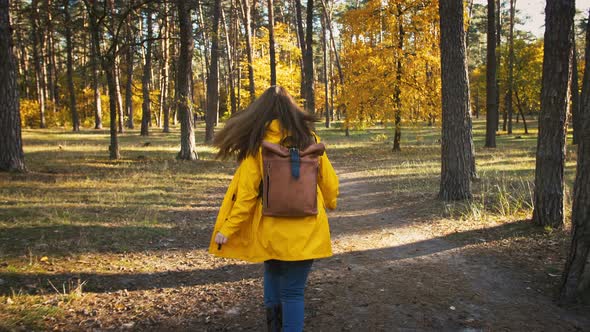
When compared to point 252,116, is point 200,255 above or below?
below

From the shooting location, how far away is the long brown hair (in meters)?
3.17

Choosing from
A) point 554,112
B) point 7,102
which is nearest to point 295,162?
point 554,112

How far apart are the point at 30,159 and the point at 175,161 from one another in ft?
16.6

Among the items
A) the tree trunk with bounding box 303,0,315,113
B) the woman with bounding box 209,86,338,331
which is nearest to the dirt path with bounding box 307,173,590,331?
the woman with bounding box 209,86,338,331

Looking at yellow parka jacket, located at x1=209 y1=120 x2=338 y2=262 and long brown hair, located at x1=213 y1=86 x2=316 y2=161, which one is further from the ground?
long brown hair, located at x1=213 y1=86 x2=316 y2=161

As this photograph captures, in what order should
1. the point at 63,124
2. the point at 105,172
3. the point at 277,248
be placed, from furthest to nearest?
the point at 63,124
the point at 105,172
the point at 277,248

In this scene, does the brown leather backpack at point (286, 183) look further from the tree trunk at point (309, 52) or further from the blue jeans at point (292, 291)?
the tree trunk at point (309, 52)

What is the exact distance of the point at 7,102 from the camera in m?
10.9

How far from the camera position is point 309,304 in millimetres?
4426

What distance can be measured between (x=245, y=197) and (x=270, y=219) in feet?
0.79

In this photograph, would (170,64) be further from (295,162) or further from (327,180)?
(295,162)

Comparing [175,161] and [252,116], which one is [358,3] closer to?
[175,161]

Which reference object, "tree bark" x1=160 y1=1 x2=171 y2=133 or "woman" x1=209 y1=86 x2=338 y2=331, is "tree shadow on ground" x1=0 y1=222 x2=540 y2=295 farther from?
"tree bark" x1=160 y1=1 x2=171 y2=133

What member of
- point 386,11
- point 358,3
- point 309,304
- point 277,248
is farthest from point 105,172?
point 358,3
